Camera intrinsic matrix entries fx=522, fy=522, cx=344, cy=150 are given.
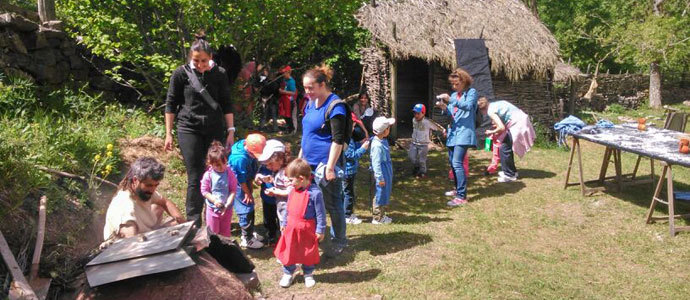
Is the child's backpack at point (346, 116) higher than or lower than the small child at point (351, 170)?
higher

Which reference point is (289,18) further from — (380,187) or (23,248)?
(23,248)

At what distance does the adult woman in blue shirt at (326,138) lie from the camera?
451cm

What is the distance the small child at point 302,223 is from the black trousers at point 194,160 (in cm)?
96

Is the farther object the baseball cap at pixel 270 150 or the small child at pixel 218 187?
the baseball cap at pixel 270 150

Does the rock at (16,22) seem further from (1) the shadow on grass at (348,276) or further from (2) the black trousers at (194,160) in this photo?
(1) the shadow on grass at (348,276)

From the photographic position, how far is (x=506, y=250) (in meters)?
5.51

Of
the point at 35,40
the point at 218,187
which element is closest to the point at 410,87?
the point at 35,40

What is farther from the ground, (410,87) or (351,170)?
(410,87)

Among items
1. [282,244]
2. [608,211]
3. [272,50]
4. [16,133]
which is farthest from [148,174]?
[608,211]

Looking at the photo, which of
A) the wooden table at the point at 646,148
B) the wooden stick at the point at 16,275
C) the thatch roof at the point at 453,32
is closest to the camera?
the wooden stick at the point at 16,275

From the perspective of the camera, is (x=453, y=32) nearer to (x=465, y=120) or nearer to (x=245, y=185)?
(x=465, y=120)

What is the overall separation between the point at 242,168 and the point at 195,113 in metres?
0.69

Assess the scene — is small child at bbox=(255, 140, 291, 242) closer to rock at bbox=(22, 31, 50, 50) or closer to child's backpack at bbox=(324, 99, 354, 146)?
child's backpack at bbox=(324, 99, 354, 146)

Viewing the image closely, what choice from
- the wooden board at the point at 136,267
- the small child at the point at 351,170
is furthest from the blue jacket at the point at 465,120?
the wooden board at the point at 136,267
